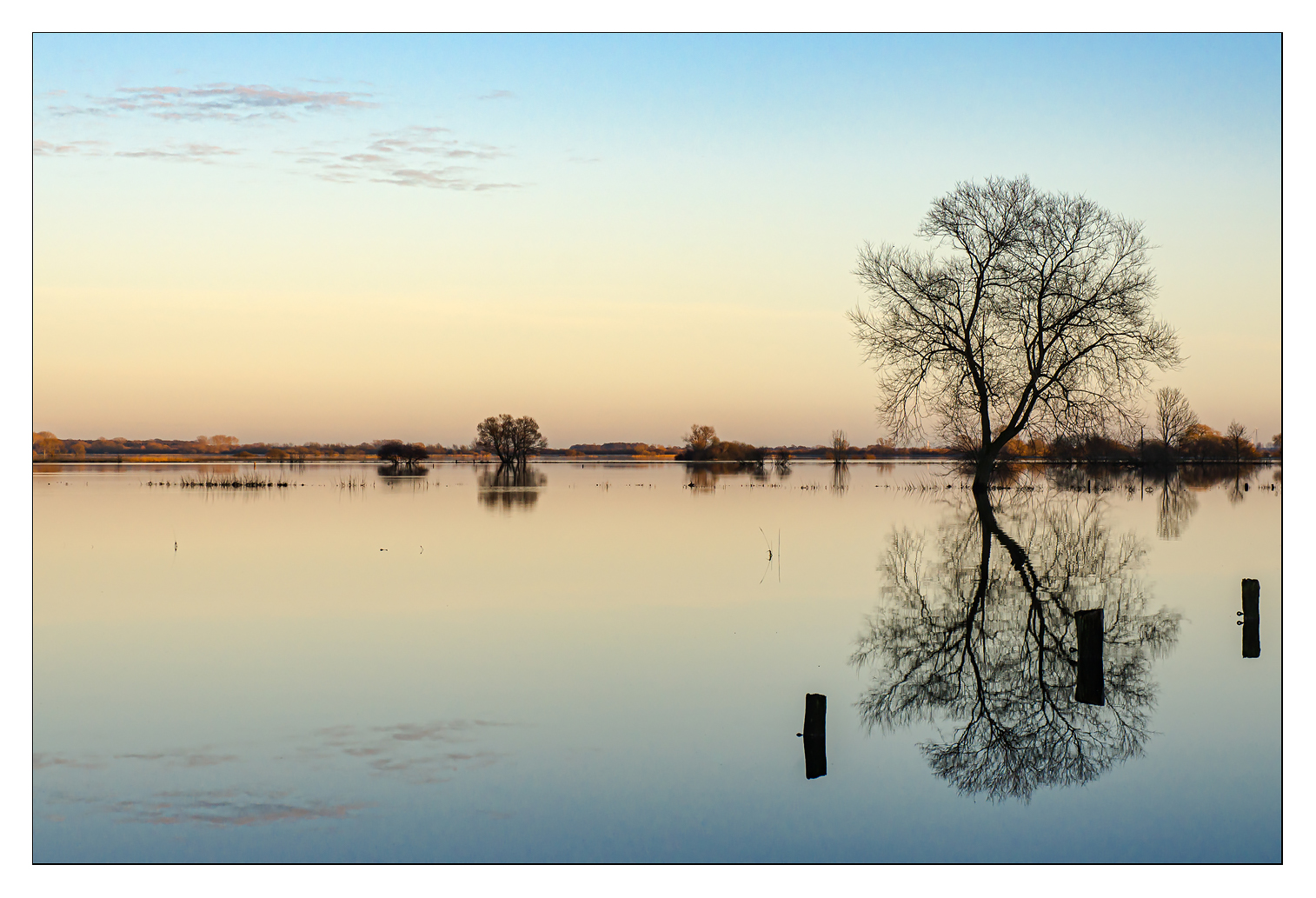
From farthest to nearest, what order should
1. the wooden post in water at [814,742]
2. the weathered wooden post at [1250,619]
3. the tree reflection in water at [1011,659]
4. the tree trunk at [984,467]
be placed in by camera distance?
the tree trunk at [984,467]
the weathered wooden post at [1250,619]
the tree reflection in water at [1011,659]
the wooden post in water at [814,742]

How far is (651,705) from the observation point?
424 inches

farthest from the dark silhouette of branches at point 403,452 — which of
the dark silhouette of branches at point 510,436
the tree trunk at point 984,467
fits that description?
the tree trunk at point 984,467

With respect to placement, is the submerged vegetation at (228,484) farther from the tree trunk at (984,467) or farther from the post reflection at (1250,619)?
the post reflection at (1250,619)

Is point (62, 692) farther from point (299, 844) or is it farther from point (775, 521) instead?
point (775, 521)

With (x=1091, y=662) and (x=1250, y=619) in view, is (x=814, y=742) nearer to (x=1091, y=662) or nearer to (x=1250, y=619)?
(x=1091, y=662)

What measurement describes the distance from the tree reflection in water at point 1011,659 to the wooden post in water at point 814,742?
45.0 inches

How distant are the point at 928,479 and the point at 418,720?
51.3m

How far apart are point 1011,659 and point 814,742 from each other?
4.85m

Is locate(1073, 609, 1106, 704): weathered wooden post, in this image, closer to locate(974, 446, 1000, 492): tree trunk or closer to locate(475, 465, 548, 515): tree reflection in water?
locate(475, 465, 548, 515): tree reflection in water

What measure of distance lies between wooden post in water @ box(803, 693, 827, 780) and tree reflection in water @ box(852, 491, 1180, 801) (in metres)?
1.14

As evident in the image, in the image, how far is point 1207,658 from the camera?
13000 millimetres

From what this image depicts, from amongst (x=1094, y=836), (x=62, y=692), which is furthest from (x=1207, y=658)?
(x=62, y=692)

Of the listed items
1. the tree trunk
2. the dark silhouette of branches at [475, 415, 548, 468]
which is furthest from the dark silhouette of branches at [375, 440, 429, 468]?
the tree trunk

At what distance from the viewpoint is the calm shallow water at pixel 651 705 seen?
7.80 meters
